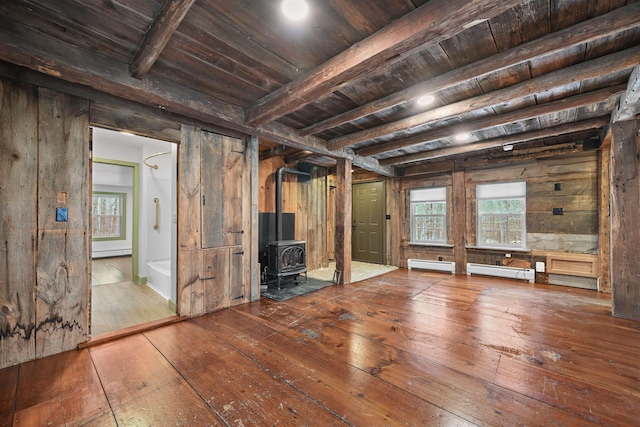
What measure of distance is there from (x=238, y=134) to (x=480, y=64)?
2.87 m

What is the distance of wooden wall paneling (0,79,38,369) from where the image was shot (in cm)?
203

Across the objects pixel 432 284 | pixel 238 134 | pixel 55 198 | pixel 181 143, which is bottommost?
pixel 432 284

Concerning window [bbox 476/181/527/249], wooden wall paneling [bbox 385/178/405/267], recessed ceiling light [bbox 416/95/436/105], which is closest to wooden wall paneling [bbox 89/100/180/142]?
recessed ceiling light [bbox 416/95/436/105]

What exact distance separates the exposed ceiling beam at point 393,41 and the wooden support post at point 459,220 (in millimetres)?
4465

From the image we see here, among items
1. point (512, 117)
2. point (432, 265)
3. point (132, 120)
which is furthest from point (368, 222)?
point (132, 120)

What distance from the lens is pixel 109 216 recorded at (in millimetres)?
8289

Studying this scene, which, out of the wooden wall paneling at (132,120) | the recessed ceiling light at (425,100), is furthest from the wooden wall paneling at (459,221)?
the wooden wall paneling at (132,120)

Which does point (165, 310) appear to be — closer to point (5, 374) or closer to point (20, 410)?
point (5, 374)

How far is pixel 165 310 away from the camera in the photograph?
10.9 ft

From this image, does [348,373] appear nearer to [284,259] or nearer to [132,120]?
[284,259]

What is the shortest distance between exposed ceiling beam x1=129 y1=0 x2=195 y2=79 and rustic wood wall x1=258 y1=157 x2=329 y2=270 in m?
3.13

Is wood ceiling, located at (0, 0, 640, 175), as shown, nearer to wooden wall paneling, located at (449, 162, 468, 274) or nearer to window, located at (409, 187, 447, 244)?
wooden wall paneling, located at (449, 162, 468, 274)

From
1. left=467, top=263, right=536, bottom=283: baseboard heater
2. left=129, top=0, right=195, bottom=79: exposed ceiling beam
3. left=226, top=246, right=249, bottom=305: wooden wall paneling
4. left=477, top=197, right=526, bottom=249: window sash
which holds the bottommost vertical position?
left=467, top=263, right=536, bottom=283: baseboard heater

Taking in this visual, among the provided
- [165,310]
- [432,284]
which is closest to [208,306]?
[165,310]
